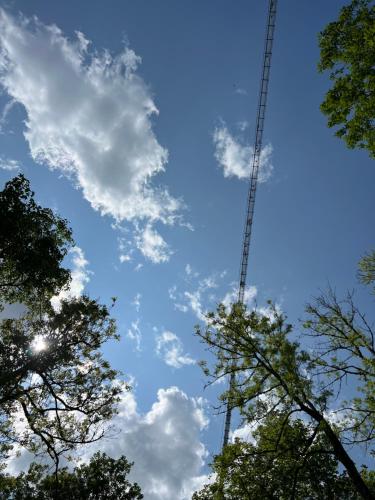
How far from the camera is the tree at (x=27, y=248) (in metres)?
15.1

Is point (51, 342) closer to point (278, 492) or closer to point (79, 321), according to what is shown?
point (79, 321)

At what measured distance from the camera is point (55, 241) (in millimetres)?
16969

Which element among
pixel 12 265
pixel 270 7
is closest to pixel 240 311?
pixel 12 265

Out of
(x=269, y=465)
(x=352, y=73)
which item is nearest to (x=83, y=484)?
(x=269, y=465)

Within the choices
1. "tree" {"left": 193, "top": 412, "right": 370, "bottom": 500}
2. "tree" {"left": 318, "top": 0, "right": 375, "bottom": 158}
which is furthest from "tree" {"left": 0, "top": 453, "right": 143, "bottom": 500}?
"tree" {"left": 318, "top": 0, "right": 375, "bottom": 158}

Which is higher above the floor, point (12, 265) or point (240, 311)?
point (12, 265)

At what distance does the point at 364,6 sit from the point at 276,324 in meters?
13.5

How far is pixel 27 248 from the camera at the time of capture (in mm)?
16031

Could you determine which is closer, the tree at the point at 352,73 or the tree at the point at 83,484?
the tree at the point at 352,73

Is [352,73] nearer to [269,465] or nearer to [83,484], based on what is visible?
[269,465]

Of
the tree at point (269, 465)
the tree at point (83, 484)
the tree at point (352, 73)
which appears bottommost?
the tree at point (269, 465)

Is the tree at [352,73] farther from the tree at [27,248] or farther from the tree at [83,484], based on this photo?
the tree at [83,484]

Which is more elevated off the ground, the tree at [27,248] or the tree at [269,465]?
the tree at [27,248]

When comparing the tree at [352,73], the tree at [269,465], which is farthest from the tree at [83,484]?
the tree at [352,73]
